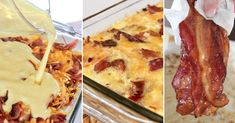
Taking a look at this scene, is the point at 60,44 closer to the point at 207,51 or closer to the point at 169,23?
the point at 169,23

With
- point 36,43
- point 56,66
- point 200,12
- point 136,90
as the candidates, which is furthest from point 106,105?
point 200,12

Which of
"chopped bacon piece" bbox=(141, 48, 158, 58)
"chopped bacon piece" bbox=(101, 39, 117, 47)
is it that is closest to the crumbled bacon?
"chopped bacon piece" bbox=(101, 39, 117, 47)

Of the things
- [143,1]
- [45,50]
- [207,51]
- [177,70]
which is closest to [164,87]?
[177,70]

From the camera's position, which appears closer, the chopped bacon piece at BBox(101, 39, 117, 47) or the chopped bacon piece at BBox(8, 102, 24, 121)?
the chopped bacon piece at BBox(8, 102, 24, 121)

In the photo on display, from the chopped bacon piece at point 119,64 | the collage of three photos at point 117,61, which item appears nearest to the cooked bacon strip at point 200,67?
the collage of three photos at point 117,61

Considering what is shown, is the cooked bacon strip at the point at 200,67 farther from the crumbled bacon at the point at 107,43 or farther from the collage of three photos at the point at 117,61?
the crumbled bacon at the point at 107,43

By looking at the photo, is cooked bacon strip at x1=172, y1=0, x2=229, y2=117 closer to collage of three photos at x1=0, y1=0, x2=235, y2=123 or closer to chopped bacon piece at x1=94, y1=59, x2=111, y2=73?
collage of three photos at x1=0, y1=0, x2=235, y2=123

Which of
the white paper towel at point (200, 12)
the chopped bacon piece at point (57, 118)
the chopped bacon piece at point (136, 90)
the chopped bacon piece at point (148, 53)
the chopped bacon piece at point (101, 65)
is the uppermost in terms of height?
the white paper towel at point (200, 12)
